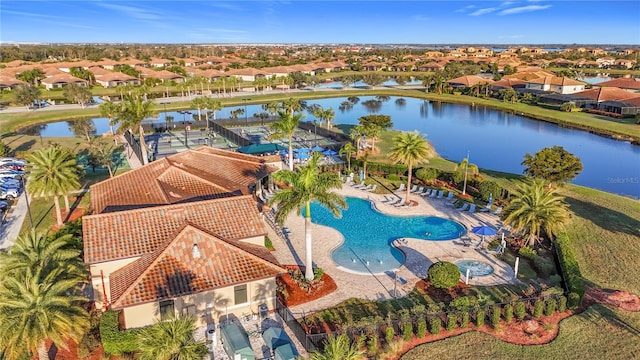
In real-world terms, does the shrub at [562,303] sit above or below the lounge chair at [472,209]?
below

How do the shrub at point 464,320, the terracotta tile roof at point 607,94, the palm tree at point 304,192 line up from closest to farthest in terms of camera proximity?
the shrub at point 464,320, the palm tree at point 304,192, the terracotta tile roof at point 607,94

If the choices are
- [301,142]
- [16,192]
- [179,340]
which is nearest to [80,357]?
[179,340]

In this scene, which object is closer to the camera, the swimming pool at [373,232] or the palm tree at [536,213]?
the palm tree at [536,213]

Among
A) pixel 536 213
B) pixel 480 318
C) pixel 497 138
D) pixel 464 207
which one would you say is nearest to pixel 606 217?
pixel 464 207

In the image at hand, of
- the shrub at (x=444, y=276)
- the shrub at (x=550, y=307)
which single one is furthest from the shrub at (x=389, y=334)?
the shrub at (x=550, y=307)

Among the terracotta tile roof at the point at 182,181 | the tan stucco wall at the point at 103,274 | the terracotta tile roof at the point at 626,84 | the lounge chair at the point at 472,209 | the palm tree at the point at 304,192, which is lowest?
the lounge chair at the point at 472,209

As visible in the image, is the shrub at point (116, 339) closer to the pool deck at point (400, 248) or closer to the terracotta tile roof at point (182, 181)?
the pool deck at point (400, 248)

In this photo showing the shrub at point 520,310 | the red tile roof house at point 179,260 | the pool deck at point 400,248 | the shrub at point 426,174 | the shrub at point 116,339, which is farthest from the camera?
the shrub at point 426,174

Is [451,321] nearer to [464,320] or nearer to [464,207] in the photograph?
[464,320]
